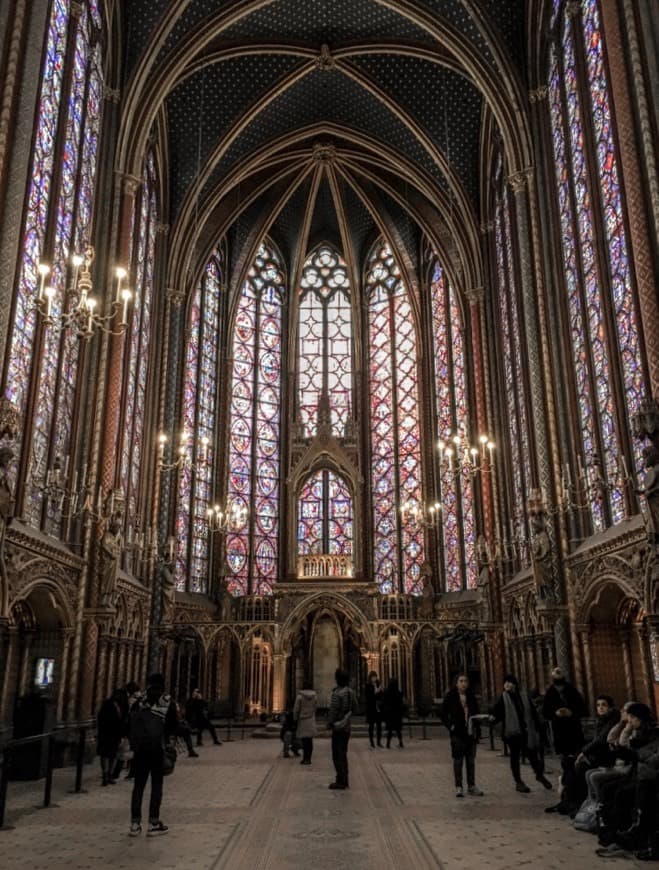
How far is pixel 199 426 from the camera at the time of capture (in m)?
28.0

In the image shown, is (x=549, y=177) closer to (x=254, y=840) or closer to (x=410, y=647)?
(x=410, y=647)

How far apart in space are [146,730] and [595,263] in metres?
12.4

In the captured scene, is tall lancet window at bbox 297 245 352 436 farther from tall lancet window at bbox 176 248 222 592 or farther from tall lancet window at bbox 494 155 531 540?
tall lancet window at bbox 494 155 531 540

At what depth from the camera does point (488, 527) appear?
22.2 metres

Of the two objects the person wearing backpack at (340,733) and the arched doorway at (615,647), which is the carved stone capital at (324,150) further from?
the person wearing backpack at (340,733)

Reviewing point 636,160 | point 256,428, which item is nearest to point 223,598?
point 256,428

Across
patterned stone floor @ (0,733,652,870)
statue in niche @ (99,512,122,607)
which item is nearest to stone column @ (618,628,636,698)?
patterned stone floor @ (0,733,652,870)

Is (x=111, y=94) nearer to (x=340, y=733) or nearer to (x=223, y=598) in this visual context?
(x=223, y=598)

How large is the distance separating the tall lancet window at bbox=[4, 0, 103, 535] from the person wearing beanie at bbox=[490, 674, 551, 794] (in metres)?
8.80

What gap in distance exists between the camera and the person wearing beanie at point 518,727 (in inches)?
383

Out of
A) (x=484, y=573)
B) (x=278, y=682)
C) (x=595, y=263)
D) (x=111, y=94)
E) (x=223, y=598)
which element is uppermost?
(x=111, y=94)

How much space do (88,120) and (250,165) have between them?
996 centimetres

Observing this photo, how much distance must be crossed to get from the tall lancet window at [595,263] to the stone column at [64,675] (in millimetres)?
10711

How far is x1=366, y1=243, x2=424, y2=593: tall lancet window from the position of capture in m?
28.2
